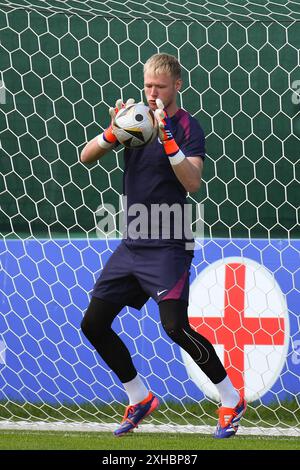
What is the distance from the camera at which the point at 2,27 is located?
6.63 meters

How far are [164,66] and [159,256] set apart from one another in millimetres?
894

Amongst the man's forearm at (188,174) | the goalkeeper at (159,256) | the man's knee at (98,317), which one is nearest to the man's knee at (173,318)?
the goalkeeper at (159,256)

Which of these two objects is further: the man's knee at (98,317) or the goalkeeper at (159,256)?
the man's knee at (98,317)

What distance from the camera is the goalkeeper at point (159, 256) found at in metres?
5.29

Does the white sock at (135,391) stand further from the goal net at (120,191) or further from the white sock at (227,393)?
the goal net at (120,191)

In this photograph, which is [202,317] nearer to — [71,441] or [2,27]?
[71,441]

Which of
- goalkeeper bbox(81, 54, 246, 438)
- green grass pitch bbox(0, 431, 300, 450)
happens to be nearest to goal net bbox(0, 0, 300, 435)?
green grass pitch bbox(0, 431, 300, 450)

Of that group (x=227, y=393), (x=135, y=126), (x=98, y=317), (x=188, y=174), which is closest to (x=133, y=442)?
(x=227, y=393)

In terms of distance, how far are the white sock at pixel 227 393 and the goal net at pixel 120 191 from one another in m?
0.92

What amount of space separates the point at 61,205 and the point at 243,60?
1363mm

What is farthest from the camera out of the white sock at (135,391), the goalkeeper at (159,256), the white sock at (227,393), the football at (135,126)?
the white sock at (135,391)

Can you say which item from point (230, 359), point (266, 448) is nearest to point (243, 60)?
point (230, 359)

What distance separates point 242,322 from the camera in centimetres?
643

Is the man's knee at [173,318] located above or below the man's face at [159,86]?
below
